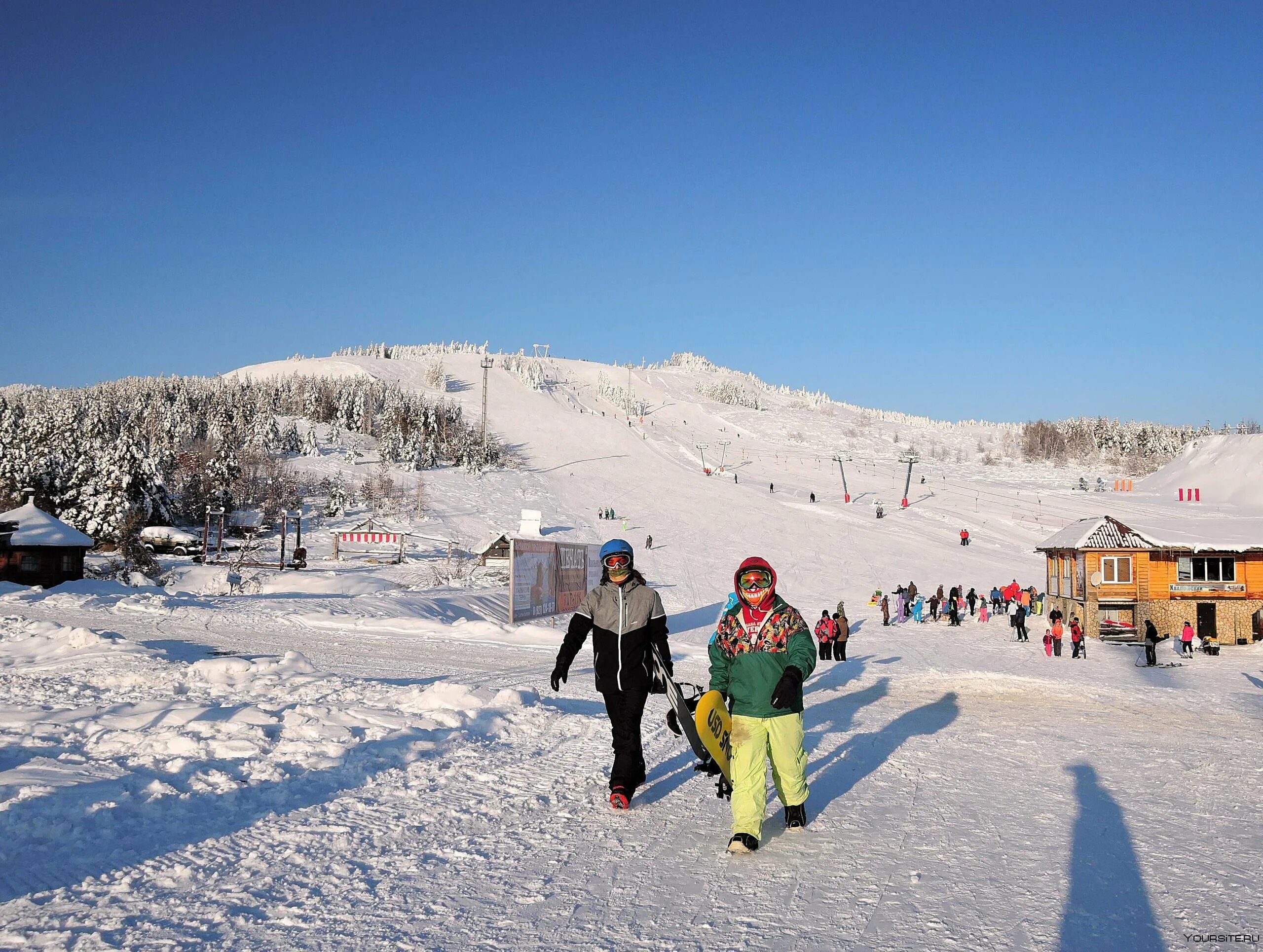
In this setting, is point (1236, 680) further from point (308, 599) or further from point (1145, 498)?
point (1145, 498)

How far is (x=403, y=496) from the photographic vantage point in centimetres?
5759

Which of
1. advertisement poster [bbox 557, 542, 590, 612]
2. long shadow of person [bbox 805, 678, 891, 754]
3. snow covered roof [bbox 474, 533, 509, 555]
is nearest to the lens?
long shadow of person [bbox 805, 678, 891, 754]

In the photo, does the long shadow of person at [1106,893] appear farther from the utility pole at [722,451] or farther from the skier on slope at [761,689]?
Answer: the utility pole at [722,451]

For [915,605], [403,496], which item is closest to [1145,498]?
[915,605]

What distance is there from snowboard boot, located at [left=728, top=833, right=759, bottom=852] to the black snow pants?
1148mm

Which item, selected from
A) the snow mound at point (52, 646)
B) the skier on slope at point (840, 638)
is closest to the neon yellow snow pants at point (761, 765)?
the snow mound at point (52, 646)

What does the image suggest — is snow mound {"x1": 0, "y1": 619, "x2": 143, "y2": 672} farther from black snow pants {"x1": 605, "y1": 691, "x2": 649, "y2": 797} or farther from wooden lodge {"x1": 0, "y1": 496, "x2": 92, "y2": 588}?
wooden lodge {"x1": 0, "y1": 496, "x2": 92, "y2": 588}

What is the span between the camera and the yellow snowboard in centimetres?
573

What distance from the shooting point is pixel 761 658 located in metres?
5.34

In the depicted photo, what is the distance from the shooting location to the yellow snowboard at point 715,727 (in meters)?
5.73

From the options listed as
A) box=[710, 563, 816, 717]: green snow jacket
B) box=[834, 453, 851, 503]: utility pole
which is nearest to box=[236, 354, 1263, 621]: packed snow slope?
box=[834, 453, 851, 503]: utility pole

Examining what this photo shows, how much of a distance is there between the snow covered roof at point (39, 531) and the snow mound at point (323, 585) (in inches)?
285

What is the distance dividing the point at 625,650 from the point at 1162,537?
2982 centimetres

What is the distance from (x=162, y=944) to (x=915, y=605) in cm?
3008
